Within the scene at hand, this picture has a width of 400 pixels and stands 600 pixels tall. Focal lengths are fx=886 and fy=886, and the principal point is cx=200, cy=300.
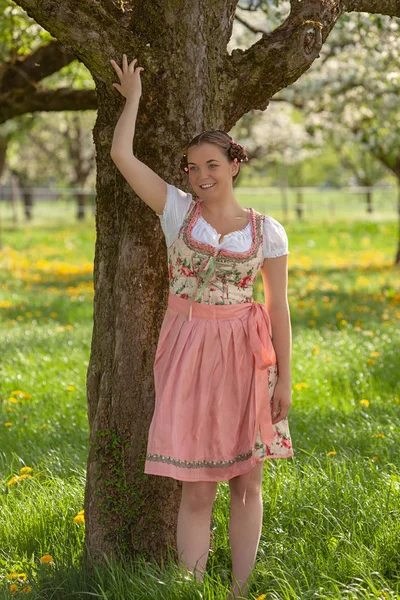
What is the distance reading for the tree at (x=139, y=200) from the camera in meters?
3.41

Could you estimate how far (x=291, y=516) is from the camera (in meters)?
3.83

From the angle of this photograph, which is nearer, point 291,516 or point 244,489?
point 244,489

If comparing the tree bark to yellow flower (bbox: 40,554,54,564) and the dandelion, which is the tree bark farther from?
yellow flower (bbox: 40,554,54,564)

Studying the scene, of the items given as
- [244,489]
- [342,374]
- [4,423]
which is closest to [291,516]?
[244,489]

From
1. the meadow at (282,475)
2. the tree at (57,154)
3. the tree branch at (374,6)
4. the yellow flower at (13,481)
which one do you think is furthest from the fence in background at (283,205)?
the tree branch at (374,6)

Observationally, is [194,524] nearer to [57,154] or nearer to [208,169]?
[208,169]

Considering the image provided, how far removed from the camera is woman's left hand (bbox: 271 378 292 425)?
3279 mm

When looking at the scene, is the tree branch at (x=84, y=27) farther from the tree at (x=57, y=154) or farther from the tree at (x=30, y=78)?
the tree at (x=57, y=154)

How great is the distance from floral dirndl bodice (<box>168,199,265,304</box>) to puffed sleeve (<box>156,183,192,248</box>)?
0.02 meters

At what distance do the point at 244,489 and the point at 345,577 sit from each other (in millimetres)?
474

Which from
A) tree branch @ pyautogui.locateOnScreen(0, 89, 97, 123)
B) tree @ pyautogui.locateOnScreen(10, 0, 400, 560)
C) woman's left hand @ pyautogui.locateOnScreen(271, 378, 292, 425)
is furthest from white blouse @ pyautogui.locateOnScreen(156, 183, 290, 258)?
tree branch @ pyautogui.locateOnScreen(0, 89, 97, 123)

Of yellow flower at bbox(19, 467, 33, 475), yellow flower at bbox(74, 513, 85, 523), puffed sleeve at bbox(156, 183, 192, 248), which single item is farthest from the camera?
yellow flower at bbox(19, 467, 33, 475)

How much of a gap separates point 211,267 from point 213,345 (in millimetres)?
280

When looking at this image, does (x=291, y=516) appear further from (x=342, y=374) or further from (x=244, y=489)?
(x=342, y=374)
